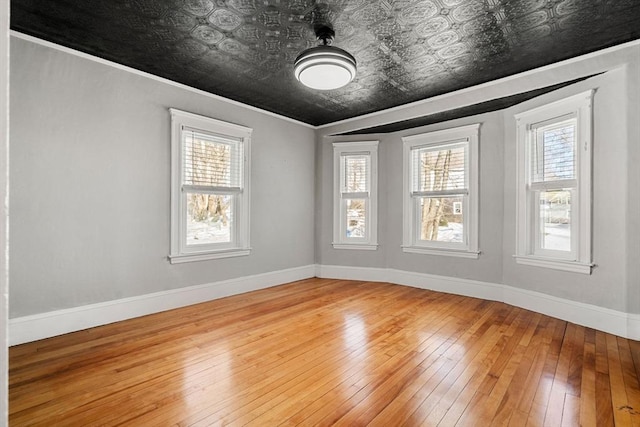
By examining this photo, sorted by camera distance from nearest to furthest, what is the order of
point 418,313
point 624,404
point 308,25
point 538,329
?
1. point 624,404
2. point 308,25
3. point 538,329
4. point 418,313

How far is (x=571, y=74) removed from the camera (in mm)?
3178

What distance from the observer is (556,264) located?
3.50 meters

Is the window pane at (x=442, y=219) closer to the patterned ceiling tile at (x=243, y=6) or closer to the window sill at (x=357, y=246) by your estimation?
the window sill at (x=357, y=246)

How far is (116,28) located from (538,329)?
4790 mm

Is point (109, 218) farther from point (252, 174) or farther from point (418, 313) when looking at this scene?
point (418, 313)

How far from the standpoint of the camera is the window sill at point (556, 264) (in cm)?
325

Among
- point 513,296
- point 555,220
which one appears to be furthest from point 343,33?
point 513,296

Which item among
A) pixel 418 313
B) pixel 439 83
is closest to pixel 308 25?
pixel 439 83

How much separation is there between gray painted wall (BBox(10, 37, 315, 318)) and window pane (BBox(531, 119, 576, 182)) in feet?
13.4

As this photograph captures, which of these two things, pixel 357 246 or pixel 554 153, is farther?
pixel 357 246

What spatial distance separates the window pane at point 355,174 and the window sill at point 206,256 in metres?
2.09

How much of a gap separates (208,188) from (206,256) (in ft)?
2.89

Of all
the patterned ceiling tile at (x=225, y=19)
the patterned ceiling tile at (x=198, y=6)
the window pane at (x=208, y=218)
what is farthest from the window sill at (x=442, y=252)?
the patterned ceiling tile at (x=198, y=6)

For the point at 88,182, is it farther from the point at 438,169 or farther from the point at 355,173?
the point at 438,169
